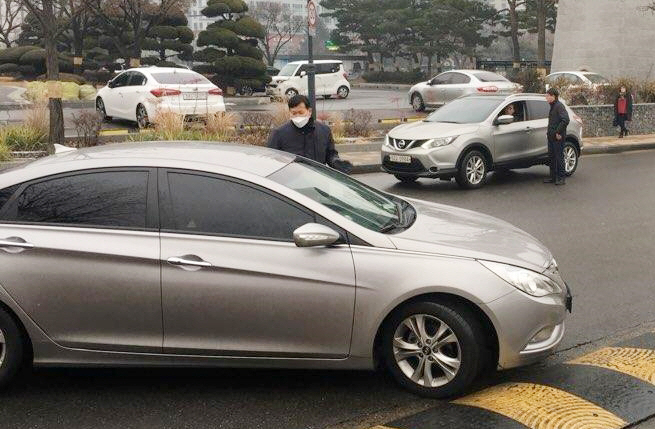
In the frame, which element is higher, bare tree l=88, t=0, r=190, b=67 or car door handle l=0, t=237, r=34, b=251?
bare tree l=88, t=0, r=190, b=67

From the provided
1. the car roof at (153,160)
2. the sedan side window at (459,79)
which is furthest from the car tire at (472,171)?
the sedan side window at (459,79)

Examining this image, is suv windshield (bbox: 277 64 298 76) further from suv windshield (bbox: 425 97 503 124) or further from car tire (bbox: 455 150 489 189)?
car tire (bbox: 455 150 489 189)

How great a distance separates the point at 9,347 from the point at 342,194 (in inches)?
86.1

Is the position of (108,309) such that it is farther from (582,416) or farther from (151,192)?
(582,416)

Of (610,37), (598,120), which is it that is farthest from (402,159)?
(610,37)

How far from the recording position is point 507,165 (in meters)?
13.3

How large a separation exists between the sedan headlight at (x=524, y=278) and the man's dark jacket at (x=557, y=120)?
364 inches

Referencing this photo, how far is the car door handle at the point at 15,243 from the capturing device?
416cm

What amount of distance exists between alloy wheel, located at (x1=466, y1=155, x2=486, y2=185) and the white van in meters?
19.7

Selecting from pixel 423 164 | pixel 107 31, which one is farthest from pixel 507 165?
pixel 107 31

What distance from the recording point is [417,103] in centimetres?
2586

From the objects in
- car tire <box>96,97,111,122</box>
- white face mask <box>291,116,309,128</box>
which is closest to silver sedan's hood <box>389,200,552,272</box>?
white face mask <box>291,116,309,128</box>

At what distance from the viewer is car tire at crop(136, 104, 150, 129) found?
17.8 m

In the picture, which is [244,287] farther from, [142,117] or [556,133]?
[142,117]
